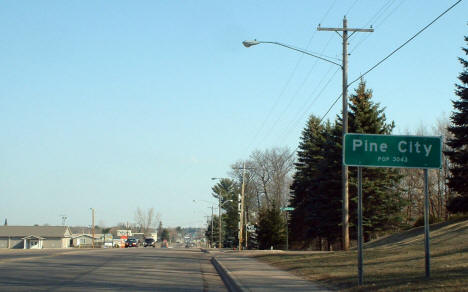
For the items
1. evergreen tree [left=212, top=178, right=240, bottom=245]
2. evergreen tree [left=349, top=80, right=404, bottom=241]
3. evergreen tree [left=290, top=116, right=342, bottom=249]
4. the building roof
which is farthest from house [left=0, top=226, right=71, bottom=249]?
evergreen tree [left=349, top=80, right=404, bottom=241]

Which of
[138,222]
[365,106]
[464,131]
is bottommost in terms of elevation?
[138,222]

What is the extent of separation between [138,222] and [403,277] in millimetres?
186784

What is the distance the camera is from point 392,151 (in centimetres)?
1251

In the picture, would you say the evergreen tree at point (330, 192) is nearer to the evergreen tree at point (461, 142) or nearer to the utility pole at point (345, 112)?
the evergreen tree at point (461, 142)

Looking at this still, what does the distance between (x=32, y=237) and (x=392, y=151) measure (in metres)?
92.7

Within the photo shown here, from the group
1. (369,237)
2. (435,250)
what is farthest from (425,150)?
(369,237)

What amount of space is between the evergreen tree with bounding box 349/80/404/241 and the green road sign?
2806 cm

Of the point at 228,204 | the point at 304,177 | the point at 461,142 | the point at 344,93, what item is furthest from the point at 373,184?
the point at 228,204

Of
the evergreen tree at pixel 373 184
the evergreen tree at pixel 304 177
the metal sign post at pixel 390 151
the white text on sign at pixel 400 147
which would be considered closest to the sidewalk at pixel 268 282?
the metal sign post at pixel 390 151

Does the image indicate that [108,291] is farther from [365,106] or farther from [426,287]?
[365,106]

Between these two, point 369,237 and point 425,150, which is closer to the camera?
point 425,150

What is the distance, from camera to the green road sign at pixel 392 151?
12383 millimetres

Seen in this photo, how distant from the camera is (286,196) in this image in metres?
84.8

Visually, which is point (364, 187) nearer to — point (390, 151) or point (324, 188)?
point (324, 188)
